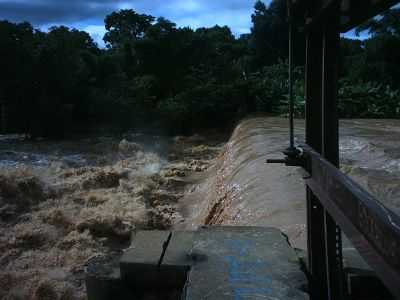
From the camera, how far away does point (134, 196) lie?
10.9 metres

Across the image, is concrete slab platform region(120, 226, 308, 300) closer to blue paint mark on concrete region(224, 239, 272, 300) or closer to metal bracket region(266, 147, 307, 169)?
blue paint mark on concrete region(224, 239, 272, 300)

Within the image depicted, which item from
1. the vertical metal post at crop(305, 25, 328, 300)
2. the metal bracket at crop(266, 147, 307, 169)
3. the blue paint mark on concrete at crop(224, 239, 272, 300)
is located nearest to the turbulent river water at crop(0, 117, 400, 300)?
the blue paint mark on concrete at crop(224, 239, 272, 300)

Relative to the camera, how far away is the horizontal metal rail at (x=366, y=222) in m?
1.28

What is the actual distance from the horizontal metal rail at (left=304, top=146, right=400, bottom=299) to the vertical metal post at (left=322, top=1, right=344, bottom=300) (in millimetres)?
226

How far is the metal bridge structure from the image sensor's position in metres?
1.38

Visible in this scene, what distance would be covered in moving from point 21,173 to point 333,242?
11247 millimetres

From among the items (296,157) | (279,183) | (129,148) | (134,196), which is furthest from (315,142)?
(129,148)

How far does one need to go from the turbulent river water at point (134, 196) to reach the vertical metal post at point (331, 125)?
1.84m

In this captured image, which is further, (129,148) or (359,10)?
(129,148)

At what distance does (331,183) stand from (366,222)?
45cm

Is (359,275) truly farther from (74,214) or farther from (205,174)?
(205,174)

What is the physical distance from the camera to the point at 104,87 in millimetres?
23109

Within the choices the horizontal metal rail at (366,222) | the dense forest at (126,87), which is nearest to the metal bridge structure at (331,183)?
the horizontal metal rail at (366,222)

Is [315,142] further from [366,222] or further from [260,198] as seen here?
[260,198]
